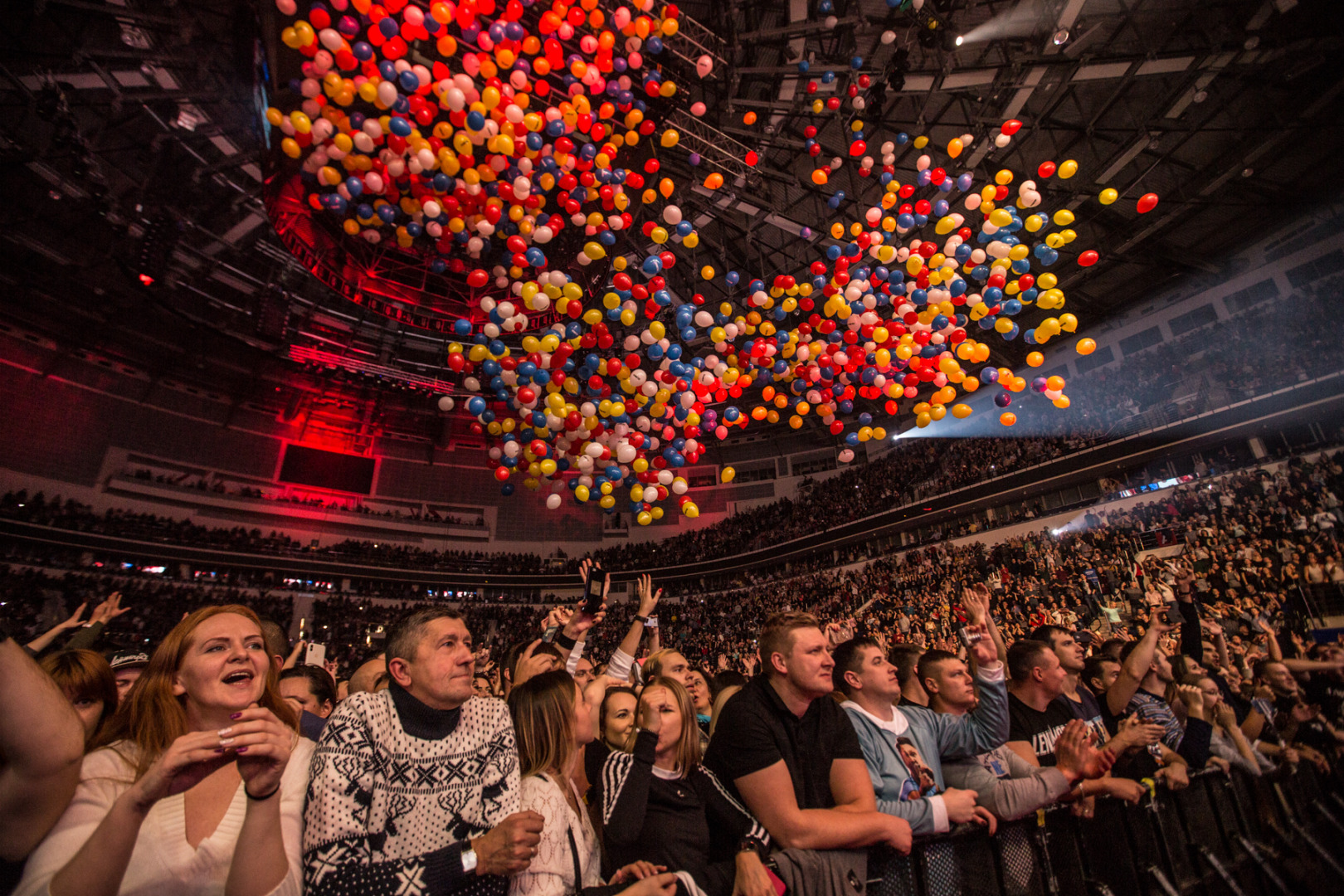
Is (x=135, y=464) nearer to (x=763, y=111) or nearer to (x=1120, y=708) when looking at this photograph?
(x=763, y=111)

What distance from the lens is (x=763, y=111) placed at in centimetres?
1052

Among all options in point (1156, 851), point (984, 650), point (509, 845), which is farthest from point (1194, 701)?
point (509, 845)

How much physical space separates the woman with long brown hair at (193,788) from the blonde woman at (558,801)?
73 centimetres

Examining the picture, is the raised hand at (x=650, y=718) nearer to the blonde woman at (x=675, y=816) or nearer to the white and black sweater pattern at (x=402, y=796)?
the blonde woman at (x=675, y=816)

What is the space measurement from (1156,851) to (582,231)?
926cm

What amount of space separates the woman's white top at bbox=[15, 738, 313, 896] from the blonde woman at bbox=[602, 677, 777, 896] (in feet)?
3.34

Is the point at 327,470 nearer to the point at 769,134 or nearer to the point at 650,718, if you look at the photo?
the point at 769,134

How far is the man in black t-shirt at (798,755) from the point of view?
2.14 metres

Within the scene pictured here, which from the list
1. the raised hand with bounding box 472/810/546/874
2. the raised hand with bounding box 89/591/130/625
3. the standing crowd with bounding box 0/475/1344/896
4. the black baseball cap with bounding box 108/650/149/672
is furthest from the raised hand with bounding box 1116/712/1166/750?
the raised hand with bounding box 89/591/130/625

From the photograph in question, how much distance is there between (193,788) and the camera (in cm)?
172

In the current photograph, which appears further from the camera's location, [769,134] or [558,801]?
[769,134]

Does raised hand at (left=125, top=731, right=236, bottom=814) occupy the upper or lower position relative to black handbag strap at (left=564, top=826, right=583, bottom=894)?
upper

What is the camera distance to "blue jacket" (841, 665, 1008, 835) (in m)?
2.54

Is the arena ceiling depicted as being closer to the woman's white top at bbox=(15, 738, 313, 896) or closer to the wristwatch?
the woman's white top at bbox=(15, 738, 313, 896)
